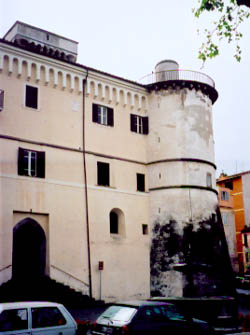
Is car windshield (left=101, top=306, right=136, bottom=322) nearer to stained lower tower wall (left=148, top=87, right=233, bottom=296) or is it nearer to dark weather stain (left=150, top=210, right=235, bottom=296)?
stained lower tower wall (left=148, top=87, right=233, bottom=296)

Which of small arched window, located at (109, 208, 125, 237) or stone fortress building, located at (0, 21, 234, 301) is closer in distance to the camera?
stone fortress building, located at (0, 21, 234, 301)

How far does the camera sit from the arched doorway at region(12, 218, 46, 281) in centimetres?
2389

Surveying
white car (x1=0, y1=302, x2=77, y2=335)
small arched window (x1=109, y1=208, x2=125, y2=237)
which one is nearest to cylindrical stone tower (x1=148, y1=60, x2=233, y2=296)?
small arched window (x1=109, y1=208, x2=125, y2=237)

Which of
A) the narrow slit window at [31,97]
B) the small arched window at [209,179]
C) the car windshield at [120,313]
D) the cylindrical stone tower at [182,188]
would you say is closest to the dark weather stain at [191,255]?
the cylindrical stone tower at [182,188]

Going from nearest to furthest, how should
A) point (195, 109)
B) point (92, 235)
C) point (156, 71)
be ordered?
point (92, 235)
point (195, 109)
point (156, 71)

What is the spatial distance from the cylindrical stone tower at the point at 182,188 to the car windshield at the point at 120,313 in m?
14.9

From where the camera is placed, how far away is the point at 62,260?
80.5ft

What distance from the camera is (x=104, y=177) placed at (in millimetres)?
28094

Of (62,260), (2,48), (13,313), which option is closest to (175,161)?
(62,260)

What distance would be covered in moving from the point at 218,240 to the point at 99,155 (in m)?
9.90

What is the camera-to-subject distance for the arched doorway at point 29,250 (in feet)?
78.4

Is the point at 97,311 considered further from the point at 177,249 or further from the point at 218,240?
the point at 218,240

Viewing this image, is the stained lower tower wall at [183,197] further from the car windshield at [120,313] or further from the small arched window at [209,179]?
the car windshield at [120,313]

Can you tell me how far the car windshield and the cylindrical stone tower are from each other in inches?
588
